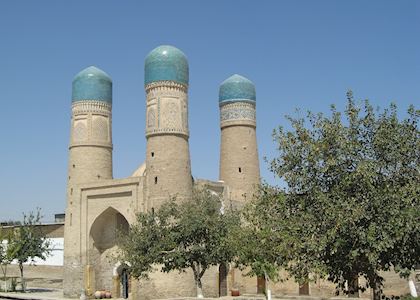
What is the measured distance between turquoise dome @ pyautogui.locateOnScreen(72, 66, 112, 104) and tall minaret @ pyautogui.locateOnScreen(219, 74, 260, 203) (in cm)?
655

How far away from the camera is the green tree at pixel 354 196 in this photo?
35.4ft

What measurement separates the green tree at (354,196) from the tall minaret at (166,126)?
46.1 feet

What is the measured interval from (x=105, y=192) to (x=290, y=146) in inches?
687

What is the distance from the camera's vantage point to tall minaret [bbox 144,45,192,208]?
26.0 m

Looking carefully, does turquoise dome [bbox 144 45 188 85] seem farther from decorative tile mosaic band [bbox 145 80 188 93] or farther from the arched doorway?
the arched doorway

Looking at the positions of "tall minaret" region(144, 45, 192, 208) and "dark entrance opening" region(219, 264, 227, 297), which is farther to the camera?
"dark entrance opening" region(219, 264, 227, 297)

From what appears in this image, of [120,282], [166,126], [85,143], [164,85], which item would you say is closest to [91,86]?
[85,143]

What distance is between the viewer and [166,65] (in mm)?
27062

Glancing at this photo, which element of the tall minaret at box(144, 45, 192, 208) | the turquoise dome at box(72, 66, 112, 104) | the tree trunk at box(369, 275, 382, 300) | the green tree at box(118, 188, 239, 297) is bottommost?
the tree trunk at box(369, 275, 382, 300)

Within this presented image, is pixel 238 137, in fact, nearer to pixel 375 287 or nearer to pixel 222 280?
pixel 222 280

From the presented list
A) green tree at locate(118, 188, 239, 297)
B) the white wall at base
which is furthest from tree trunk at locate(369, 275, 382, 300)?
the white wall at base

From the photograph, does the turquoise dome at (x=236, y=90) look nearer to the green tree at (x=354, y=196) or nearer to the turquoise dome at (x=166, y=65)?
the turquoise dome at (x=166, y=65)

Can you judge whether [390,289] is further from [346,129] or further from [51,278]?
[51,278]

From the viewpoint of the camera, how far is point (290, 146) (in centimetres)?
1238
